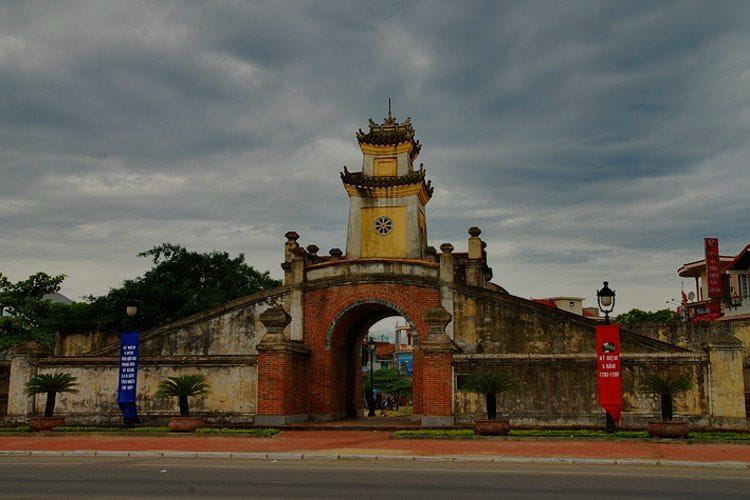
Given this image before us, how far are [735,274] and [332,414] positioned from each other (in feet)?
79.7

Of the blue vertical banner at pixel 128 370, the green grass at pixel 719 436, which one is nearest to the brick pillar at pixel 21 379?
the blue vertical banner at pixel 128 370

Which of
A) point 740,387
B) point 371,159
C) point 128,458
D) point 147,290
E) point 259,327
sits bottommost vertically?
point 128,458

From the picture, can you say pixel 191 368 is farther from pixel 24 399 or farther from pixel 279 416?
pixel 24 399

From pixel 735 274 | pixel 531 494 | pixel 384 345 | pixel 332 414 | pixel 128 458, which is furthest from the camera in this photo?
pixel 384 345

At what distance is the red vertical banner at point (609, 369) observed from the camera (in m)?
18.8

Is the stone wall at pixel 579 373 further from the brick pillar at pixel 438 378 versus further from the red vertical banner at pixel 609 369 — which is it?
the red vertical banner at pixel 609 369

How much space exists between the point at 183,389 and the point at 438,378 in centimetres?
778

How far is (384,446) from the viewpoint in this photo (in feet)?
56.6

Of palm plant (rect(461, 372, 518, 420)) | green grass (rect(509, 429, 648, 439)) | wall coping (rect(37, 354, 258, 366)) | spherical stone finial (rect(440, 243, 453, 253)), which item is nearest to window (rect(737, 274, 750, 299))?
spherical stone finial (rect(440, 243, 453, 253))

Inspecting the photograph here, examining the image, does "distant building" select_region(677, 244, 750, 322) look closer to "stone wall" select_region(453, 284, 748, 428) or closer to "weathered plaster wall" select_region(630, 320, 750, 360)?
"weathered plaster wall" select_region(630, 320, 750, 360)

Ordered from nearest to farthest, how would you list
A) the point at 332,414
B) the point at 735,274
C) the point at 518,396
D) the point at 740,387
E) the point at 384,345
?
1. the point at 740,387
2. the point at 518,396
3. the point at 332,414
4. the point at 735,274
5. the point at 384,345

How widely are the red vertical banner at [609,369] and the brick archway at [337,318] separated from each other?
7447 millimetres

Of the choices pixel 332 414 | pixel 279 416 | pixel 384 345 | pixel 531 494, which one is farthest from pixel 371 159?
pixel 384 345

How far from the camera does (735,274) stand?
37750 mm
